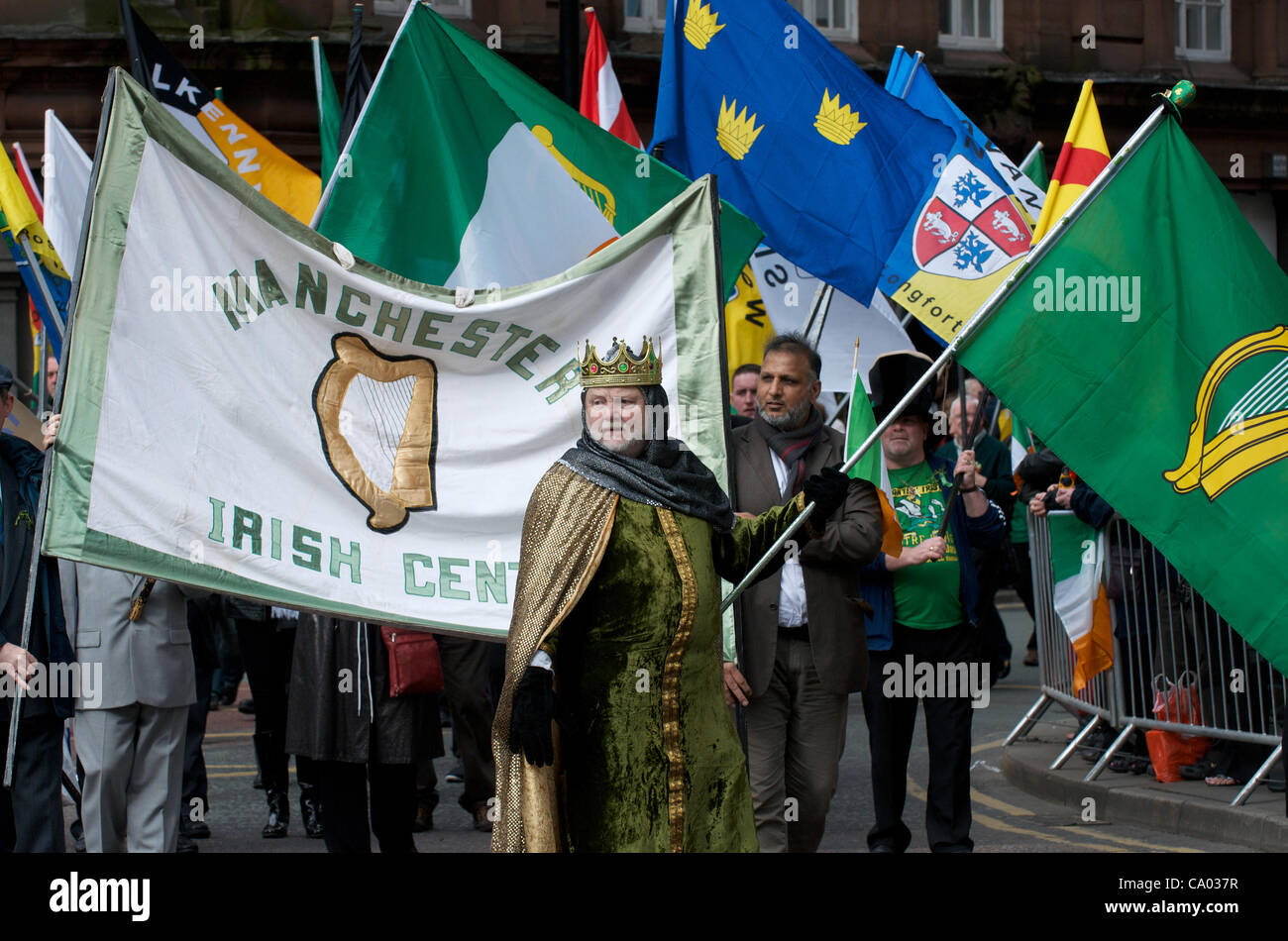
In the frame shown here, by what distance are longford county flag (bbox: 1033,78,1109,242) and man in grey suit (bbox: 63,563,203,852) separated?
3.58 meters

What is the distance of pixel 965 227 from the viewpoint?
8.09 metres

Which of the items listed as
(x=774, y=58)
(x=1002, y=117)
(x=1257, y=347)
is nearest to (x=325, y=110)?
(x=774, y=58)

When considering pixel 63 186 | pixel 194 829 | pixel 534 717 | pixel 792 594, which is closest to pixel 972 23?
pixel 63 186

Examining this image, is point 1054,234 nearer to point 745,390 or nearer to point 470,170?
point 470,170

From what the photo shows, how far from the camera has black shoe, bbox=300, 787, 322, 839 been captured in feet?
26.0

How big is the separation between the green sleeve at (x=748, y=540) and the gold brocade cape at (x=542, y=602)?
522mm

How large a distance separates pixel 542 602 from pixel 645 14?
17.3 m

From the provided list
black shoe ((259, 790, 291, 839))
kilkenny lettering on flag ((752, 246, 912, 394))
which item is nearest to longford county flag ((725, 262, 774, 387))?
kilkenny lettering on flag ((752, 246, 912, 394))

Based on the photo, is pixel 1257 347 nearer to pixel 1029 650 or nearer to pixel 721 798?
pixel 721 798

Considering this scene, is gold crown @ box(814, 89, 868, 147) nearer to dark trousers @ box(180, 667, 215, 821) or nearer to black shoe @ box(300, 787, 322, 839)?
dark trousers @ box(180, 667, 215, 821)

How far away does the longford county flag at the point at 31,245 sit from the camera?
6.49 metres

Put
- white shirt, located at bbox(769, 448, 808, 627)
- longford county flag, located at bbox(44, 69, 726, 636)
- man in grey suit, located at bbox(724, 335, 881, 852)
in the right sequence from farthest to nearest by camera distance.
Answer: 1. white shirt, located at bbox(769, 448, 808, 627)
2. man in grey suit, located at bbox(724, 335, 881, 852)
3. longford county flag, located at bbox(44, 69, 726, 636)

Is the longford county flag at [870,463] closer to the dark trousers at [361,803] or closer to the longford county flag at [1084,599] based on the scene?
A: the dark trousers at [361,803]


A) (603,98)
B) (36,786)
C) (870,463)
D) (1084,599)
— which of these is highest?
(603,98)
